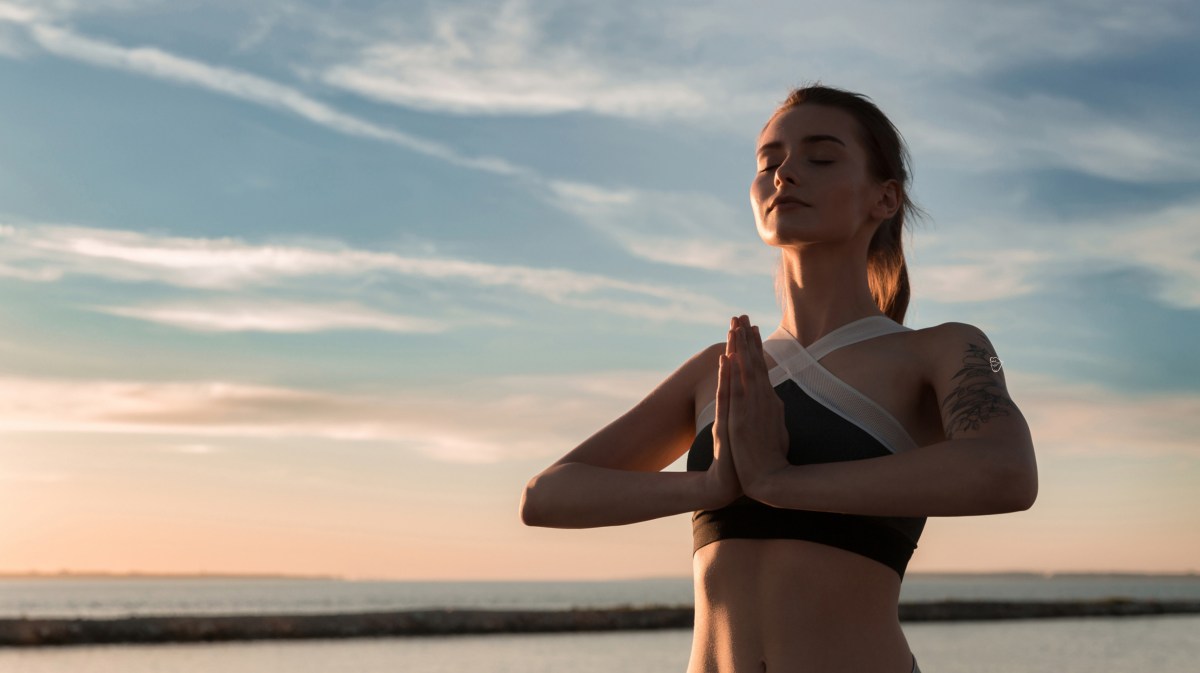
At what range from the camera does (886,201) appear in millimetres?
1986

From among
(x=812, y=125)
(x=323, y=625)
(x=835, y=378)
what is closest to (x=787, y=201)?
(x=812, y=125)

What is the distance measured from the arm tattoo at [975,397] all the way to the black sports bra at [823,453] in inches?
4.2

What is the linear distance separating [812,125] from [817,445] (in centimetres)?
56

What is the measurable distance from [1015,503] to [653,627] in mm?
35374

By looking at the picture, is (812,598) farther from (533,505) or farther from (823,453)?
(533,505)

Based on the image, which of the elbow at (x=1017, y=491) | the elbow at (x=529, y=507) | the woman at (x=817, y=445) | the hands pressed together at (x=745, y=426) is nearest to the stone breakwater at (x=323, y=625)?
the elbow at (x=529, y=507)

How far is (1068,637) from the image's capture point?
91.8 ft

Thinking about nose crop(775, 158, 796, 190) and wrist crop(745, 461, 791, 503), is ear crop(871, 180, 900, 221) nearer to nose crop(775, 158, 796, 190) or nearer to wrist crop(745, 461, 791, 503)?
nose crop(775, 158, 796, 190)

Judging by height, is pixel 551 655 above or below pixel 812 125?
below

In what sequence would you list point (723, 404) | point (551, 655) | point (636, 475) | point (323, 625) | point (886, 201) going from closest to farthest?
1. point (723, 404)
2. point (636, 475)
3. point (886, 201)
4. point (551, 655)
5. point (323, 625)

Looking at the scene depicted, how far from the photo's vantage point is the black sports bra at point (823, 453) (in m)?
1.68

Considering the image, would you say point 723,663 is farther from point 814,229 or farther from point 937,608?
point 937,608

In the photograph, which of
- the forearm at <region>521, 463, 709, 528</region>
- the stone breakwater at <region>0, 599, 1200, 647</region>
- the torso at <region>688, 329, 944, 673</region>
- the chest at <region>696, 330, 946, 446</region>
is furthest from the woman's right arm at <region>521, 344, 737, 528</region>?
the stone breakwater at <region>0, 599, 1200, 647</region>

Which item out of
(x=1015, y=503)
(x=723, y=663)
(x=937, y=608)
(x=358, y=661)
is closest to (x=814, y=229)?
(x=1015, y=503)
